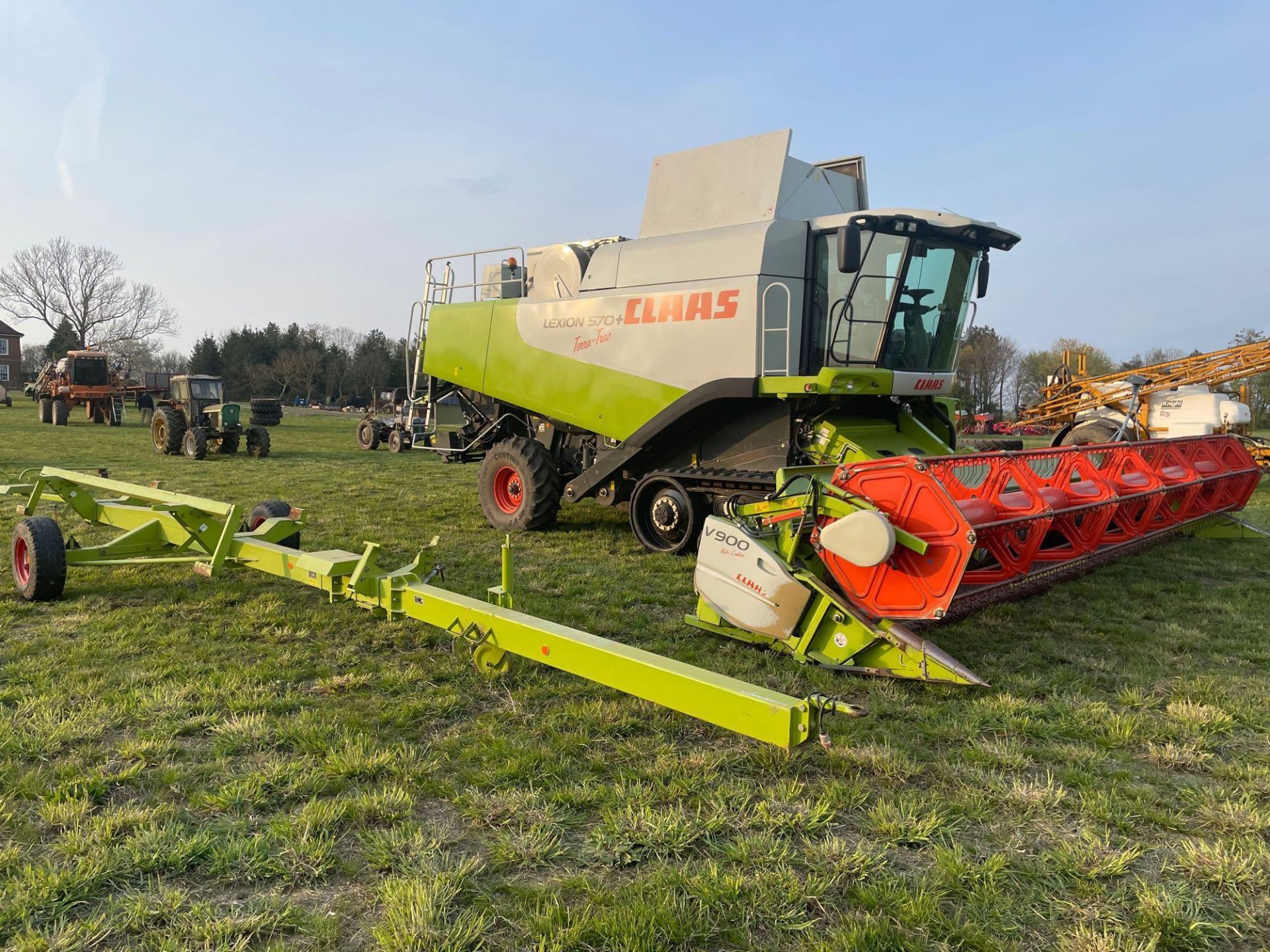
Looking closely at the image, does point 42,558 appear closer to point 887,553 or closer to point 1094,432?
point 887,553

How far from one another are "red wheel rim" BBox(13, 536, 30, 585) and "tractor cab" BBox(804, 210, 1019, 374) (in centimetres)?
593

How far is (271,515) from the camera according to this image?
18.9ft

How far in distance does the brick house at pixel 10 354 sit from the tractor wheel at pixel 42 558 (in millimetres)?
72462

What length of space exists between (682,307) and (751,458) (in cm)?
147

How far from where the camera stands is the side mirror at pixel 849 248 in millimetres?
5859

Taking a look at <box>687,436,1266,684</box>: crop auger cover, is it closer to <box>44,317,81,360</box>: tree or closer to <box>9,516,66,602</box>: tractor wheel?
<box>9,516,66,602</box>: tractor wheel

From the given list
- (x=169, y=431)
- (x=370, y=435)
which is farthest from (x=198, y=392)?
(x=370, y=435)

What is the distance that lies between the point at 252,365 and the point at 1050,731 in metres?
64.5

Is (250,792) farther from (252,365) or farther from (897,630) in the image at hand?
(252,365)

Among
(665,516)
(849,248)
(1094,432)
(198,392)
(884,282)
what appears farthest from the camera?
(198,392)

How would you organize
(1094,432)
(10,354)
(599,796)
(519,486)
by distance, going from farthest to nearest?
(10,354) → (1094,432) → (519,486) → (599,796)

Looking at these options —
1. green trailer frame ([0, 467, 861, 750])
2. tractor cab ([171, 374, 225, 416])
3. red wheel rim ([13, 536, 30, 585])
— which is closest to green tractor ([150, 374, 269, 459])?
tractor cab ([171, 374, 225, 416])

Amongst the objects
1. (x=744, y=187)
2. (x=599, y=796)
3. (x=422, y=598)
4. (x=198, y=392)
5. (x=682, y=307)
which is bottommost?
(x=599, y=796)

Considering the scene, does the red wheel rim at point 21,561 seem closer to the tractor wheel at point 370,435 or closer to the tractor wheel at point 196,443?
the tractor wheel at point 196,443
